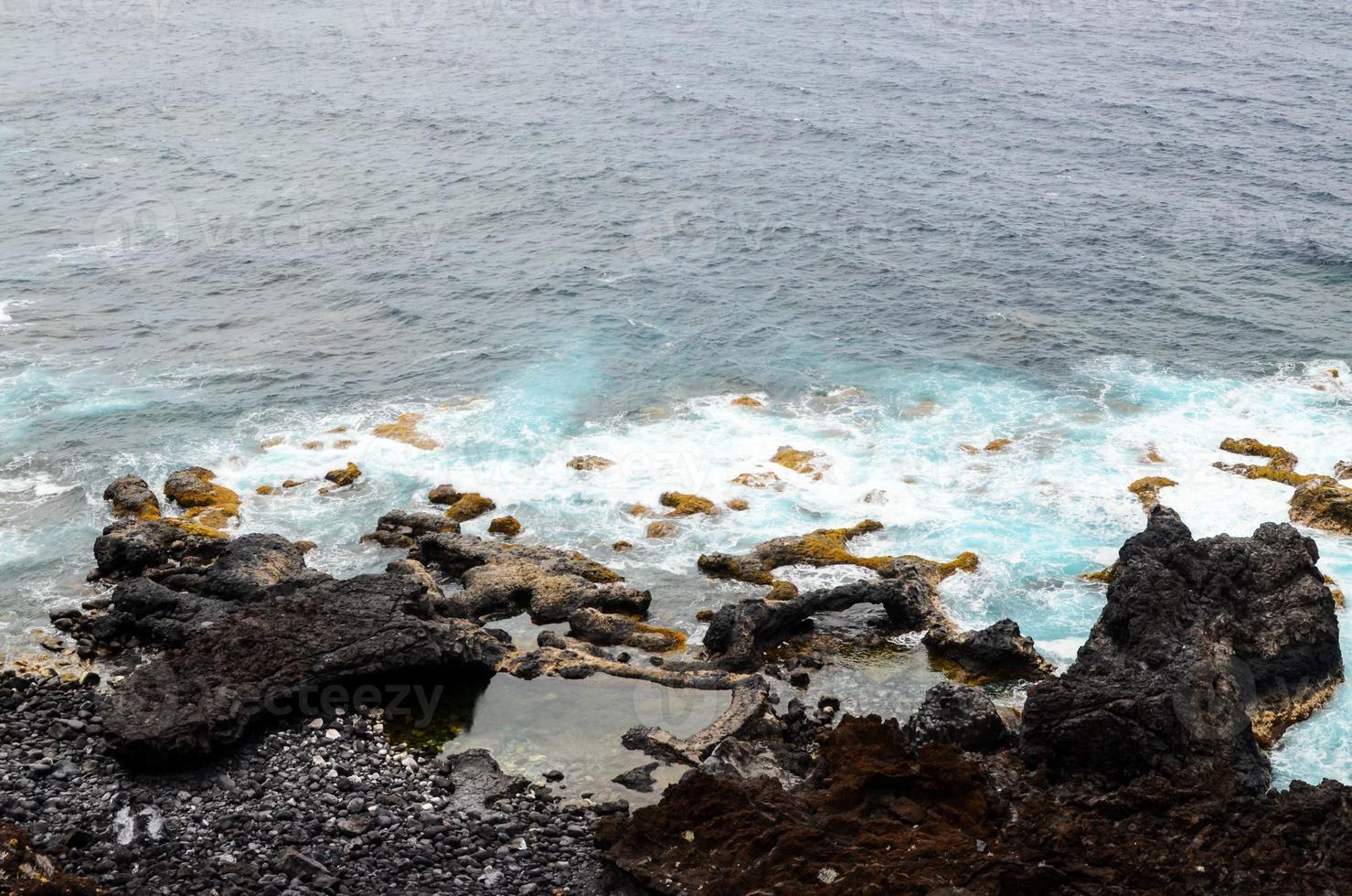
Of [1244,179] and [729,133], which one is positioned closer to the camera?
[1244,179]

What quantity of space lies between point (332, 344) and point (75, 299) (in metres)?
19.1

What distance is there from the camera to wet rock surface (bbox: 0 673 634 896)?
102ft

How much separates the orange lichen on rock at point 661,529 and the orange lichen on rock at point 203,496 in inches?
709

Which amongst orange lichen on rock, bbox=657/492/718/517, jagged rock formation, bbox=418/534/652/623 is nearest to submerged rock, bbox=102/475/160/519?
jagged rock formation, bbox=418/534/652/623

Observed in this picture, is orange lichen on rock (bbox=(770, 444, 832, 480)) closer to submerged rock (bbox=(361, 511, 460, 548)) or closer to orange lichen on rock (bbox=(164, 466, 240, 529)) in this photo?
submerged rock (bbox=(361, 511, 460, 548))

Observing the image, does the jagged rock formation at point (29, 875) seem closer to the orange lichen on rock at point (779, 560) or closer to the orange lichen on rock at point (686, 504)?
the orange lichen on rock at point (779, 560)

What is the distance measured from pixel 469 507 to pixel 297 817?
20.9m

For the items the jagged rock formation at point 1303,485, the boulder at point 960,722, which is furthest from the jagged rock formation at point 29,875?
the jagged rock formation at point 1303,485

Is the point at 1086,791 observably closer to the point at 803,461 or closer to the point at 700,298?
the point at 803,461

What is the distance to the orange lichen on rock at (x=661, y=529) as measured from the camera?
50844 millimetres

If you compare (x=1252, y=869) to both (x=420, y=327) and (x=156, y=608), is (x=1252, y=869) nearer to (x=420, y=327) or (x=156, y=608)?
(x=156, y=608)

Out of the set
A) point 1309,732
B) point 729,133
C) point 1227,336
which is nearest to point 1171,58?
point 729,133

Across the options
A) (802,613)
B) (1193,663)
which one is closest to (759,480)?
(802,613)

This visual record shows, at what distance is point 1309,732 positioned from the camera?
37562mm
